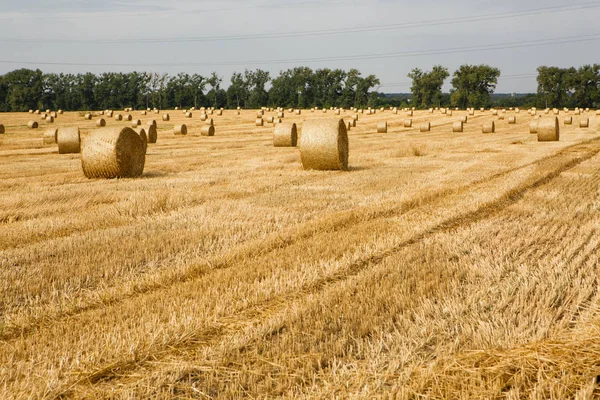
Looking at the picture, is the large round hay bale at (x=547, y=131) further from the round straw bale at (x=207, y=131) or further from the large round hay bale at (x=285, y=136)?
the round straw bale at (x=207, y=131)

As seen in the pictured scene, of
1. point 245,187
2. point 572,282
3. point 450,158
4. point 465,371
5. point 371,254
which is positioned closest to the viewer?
point 465,371

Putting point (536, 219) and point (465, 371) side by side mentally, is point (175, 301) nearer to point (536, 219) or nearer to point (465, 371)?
point (465, 371)

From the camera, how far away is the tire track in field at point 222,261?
462cm

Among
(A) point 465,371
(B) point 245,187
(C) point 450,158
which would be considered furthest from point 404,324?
(C) point 450,158

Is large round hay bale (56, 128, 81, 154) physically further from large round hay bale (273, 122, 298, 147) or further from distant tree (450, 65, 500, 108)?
distant tree (450, 65, 500, 108)

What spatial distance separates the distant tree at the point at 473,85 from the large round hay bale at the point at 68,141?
91.8m

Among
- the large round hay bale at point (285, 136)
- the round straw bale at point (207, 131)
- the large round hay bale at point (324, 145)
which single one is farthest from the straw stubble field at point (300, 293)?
the round straw bale at point (207, 131)

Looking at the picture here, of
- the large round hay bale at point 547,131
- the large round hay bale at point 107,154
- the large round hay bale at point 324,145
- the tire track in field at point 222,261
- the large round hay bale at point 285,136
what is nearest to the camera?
the tire track in field at point 222,261

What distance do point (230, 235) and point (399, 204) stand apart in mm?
3353

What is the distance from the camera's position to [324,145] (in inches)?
577

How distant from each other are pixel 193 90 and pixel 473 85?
53.4 metres

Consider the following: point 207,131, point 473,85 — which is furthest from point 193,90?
point 207,131

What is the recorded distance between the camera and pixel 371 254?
6.43 metres

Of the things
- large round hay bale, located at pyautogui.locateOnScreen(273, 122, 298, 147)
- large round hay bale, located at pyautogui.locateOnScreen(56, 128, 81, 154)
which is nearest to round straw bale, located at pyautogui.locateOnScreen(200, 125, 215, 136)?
large round hay bale, located at pyautogui.locateOnScreen(273, 122, 298, 147)
